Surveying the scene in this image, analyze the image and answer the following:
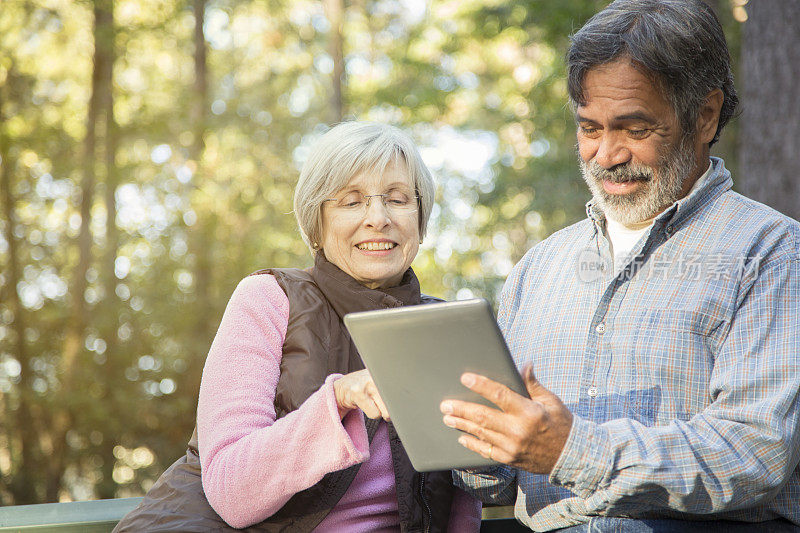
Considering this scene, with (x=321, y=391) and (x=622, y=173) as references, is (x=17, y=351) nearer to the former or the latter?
(x=321, y=391)

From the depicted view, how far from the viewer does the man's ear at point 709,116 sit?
2.29 m

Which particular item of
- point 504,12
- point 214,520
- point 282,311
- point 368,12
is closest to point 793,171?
point 282,311

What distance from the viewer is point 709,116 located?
2.32 meters

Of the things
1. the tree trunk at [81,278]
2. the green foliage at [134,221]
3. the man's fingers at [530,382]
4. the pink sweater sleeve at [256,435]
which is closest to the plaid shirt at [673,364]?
the man's fingers at [530,382]

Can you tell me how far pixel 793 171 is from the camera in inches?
191

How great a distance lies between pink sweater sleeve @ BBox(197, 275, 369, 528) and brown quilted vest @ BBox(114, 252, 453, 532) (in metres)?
0.07

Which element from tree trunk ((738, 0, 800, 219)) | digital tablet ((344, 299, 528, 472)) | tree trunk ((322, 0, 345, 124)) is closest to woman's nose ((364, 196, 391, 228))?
digital tablet ((344, 299, 528, 472))

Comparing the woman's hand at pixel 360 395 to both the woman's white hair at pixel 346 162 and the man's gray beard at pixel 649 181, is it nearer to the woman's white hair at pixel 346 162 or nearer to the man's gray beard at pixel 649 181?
the woman's white hair at pixel 346 162

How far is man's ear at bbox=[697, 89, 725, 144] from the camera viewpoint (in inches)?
90.0

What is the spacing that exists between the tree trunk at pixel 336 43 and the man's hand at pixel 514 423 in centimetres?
1190

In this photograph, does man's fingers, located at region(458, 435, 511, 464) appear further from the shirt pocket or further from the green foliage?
the green foliage

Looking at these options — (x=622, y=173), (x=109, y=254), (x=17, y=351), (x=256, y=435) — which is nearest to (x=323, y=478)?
(x=256, y=435)

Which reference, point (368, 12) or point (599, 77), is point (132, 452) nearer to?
point (599, 77)

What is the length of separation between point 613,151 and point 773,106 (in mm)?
3287
